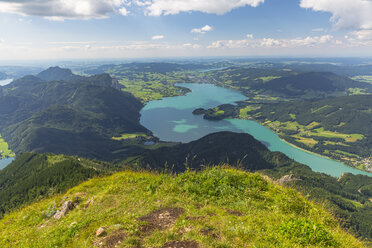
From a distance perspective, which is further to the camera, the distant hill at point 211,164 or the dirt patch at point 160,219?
the distant hill at point 211,164

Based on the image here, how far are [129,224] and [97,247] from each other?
1.57 metres

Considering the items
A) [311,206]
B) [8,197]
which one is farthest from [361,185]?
[8,197]

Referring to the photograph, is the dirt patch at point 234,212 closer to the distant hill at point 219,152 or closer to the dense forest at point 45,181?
the dense forest at point 45,181

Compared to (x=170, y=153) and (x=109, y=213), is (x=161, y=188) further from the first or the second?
(x=170, y=153)

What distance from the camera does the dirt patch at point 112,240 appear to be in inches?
281

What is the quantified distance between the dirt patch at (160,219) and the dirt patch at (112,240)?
2.99 ft

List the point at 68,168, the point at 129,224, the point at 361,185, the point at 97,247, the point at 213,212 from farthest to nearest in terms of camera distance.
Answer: the point at 361,185, the point at 68,168, the point at 213,212, the point at 129,224, the point at 97,247

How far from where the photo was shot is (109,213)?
1001cm

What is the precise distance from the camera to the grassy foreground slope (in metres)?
6.96

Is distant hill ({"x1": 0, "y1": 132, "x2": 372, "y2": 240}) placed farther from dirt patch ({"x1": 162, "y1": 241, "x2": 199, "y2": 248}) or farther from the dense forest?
dirt patch ({"x1": 162, "y1": 241, "x2": 199, "y2": 248})

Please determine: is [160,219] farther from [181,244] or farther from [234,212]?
[234,212]

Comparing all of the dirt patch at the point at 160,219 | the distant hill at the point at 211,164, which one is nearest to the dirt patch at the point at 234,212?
the dirt patch at the point at 160,219

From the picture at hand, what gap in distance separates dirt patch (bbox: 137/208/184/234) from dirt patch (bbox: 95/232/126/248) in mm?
913

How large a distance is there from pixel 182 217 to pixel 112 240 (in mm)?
3148
